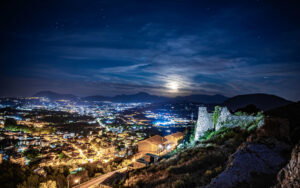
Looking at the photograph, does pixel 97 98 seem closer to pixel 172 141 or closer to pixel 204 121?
pixel 172 141

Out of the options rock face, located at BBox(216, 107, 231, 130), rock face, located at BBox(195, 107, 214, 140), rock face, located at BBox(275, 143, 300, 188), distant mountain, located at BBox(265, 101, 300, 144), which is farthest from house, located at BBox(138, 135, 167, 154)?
rock face, located at BBox(275, 143, 300, 188)

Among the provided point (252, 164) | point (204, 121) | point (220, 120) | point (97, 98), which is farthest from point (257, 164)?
point (97, 98)

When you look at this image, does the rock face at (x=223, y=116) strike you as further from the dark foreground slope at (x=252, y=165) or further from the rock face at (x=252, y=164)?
the rock face at (x=252, y=164)

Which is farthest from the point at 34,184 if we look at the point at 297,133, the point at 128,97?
the point at 128,97

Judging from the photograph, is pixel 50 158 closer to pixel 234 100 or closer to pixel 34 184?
pixel 34 184

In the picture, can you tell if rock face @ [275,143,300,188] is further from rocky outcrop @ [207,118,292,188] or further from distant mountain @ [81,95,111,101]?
distant mountain @ [81,95,111,101]

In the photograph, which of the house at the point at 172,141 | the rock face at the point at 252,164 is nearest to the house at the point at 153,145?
the house at the point at 172,141
